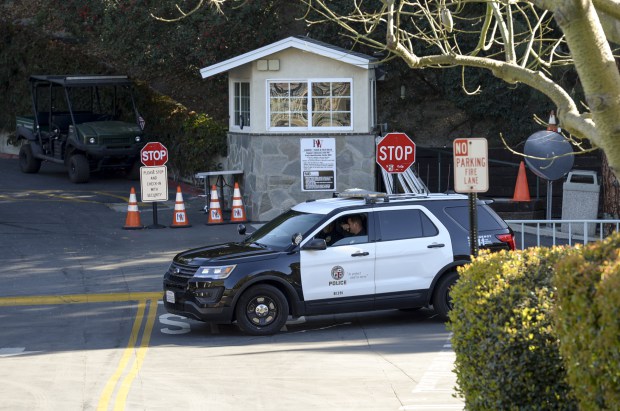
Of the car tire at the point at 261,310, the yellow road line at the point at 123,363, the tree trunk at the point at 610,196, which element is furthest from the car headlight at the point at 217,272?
the tree trunk at the point at 610,196

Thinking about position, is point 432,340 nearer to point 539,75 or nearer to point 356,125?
point 539,75

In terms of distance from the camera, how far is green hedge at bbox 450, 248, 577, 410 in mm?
6973

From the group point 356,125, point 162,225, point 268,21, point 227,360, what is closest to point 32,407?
point 227,360

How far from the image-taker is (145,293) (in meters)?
16.3

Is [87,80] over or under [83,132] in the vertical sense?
over

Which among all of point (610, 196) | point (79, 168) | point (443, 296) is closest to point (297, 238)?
point (443, 296)

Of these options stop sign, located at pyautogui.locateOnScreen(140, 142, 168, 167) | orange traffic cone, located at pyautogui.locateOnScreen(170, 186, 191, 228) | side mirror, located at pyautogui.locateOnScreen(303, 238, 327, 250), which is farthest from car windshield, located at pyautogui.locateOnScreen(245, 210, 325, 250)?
stop sign, located at pyautogui.locateOnScreen(140, 142, 168, 167)

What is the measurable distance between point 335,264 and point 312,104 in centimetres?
1023

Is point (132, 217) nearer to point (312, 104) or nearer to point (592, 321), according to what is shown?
point (312, 104)

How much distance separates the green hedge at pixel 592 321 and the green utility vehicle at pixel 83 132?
75.2 feet

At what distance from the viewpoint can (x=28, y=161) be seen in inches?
1200

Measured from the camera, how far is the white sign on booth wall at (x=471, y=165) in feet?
38.9

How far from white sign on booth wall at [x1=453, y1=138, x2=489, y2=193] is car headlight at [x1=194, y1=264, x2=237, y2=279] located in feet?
10.2

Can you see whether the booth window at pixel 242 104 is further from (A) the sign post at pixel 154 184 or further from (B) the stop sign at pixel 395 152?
(B) the stop sign at pixel 395 152
